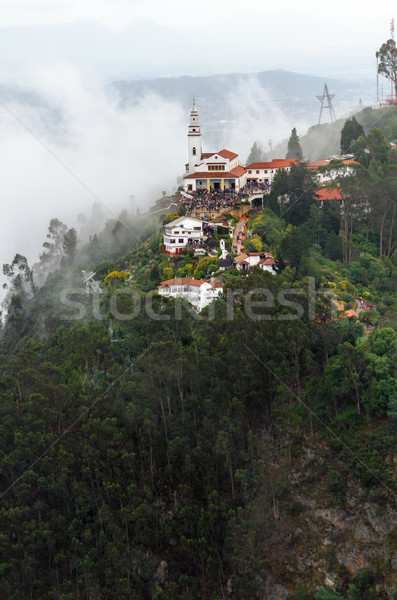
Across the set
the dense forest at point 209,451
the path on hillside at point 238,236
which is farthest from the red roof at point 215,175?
the dense forest at point 209,451

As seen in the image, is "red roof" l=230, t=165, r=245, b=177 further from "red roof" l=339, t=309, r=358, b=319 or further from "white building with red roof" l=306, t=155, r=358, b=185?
"red roof" l=339, t=309, r=358, b=319

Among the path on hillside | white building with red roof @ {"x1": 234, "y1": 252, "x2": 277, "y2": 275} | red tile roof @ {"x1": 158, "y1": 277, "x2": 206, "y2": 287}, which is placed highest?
the path on hillside

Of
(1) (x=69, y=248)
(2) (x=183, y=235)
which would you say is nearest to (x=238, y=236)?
(2) (x=183, y=235)

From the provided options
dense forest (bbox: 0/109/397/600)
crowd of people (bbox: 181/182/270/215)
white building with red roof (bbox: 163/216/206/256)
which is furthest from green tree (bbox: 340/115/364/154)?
dense forest (bbox: 0/109/397/600)

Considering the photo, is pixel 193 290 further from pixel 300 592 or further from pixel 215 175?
pixel 300 592

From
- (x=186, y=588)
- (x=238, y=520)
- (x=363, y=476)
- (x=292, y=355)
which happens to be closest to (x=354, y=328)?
(x=292, y=355)

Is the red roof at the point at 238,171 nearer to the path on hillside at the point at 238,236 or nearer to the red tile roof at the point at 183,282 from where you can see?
the path on hillside at the point at 238,236
